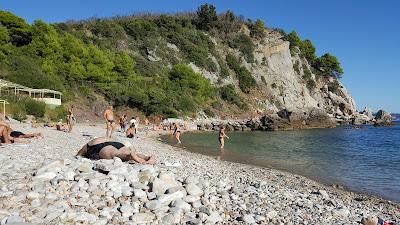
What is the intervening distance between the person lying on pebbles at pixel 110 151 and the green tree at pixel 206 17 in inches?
2796

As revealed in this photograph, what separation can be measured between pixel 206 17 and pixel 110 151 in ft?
236

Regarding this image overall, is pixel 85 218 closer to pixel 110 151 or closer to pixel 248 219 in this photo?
pixel 248 219

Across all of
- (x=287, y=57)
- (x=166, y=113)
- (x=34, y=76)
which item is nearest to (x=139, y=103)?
(x=166, y=113)

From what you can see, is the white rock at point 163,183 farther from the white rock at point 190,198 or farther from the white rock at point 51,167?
the white rock at point 51,167

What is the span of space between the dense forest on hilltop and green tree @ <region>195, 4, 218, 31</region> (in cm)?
20

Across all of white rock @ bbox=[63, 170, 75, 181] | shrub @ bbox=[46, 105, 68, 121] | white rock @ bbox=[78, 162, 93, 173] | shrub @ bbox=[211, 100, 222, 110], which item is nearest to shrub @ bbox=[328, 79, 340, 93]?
shrub @ bbox=[211, 100, 222, 110]

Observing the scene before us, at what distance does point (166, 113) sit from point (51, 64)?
49.1 feet

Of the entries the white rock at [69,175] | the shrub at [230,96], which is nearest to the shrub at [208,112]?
the shrub at [230,96]

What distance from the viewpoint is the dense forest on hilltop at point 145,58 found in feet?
159

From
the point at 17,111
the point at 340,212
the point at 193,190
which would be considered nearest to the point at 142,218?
the point at 193,190

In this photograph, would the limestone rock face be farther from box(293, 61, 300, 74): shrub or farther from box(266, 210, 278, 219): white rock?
box(266, 210, 278, 219): white rock

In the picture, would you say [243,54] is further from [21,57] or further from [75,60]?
[21,57]

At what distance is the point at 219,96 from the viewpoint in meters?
67.1

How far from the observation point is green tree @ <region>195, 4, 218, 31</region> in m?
79.9
